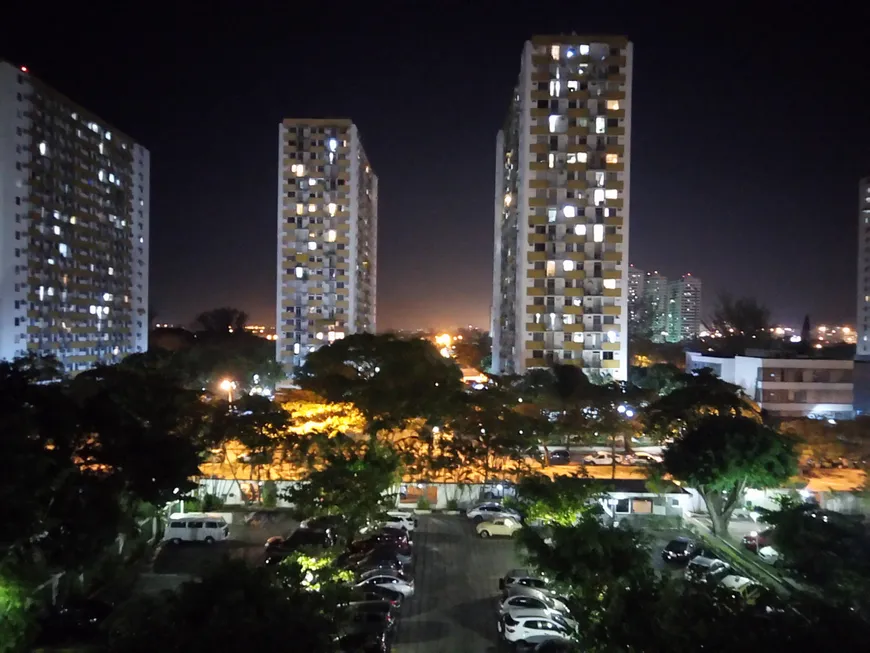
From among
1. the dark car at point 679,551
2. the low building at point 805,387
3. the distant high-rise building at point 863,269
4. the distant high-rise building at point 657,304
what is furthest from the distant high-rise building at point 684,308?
the dark car at point 679,551

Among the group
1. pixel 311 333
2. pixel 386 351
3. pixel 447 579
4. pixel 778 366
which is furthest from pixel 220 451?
pixel 311 333

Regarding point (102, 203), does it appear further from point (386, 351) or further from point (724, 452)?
point (724, 452)

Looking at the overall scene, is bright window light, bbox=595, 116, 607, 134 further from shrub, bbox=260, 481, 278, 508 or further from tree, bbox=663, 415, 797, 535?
shrub, bbox=260, 481, 278, 508

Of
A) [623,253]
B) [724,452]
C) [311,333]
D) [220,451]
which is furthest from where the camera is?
[311,333]

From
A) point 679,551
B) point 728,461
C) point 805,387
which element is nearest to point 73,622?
point 679,551

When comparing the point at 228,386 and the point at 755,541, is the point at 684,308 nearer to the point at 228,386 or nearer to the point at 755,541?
the point at 228,386

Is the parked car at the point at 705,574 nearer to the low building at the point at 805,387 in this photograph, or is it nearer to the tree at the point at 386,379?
the tree at the point at 386,379

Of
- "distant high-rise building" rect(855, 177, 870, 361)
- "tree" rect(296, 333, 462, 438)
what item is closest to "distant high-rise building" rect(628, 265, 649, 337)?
"distant high-rise building" rect(855, 177, 870, 361)
